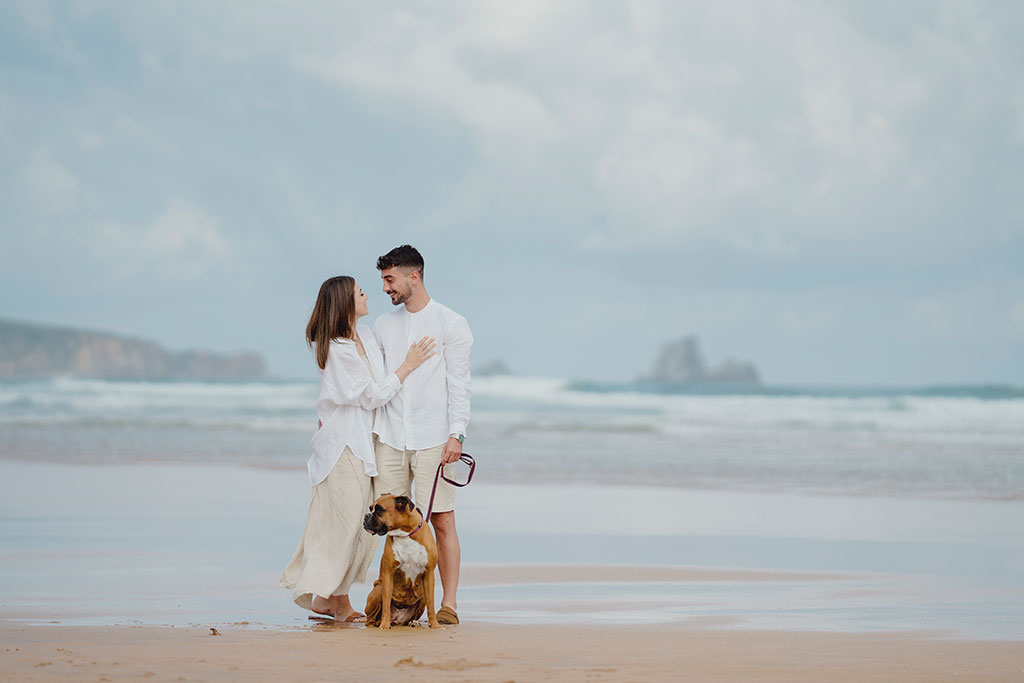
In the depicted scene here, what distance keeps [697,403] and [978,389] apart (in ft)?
48.8

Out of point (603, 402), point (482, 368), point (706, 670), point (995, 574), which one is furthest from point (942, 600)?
point (482, 368)

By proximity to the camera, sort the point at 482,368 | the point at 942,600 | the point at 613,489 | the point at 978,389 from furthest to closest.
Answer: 1. the point at 482,368
2. the point at 978,389
3. the point at 613,489
4. the point at 942,600

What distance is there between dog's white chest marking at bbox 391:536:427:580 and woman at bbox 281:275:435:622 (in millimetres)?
413

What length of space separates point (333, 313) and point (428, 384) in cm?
61

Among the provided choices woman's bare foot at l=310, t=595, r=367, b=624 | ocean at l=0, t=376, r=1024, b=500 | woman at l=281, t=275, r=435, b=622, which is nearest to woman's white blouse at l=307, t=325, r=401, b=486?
woman at l=281, t=275, r=435, b=622

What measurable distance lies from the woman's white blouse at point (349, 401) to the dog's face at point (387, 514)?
0.46 meters

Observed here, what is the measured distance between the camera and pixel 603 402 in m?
35.8

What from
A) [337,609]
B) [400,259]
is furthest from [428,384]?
[337,609]

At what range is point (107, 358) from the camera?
51906mm

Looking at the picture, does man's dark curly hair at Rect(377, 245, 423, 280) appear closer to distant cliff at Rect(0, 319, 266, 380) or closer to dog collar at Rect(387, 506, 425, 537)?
dog collar at Rect(387, 506, 425, 537)

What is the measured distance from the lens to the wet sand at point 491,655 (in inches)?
163

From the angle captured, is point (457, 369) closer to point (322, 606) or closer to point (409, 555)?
point (409, 555)

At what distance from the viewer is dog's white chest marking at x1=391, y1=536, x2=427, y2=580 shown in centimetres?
509

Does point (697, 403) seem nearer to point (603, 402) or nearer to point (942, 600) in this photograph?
point (603, 402)
